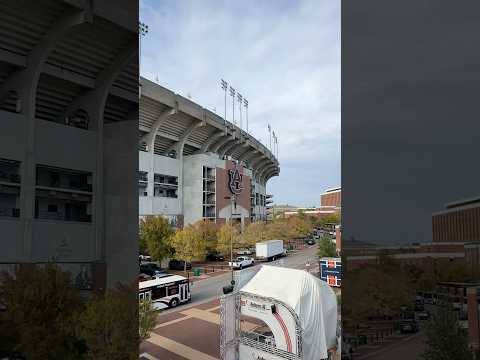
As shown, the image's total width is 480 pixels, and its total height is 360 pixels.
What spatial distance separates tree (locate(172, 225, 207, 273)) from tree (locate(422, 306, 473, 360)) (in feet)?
3.61

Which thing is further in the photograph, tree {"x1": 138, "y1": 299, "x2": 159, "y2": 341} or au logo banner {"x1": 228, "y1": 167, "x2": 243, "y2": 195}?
tree {"x1": 138, "y1": 299, "x2": 159, "y2": 341}

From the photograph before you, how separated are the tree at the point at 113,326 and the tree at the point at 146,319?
0.04 meters

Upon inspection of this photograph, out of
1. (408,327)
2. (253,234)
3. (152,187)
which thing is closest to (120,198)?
Result: (152,187)

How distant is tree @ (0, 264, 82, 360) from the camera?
247cm

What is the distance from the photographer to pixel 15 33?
107 inches

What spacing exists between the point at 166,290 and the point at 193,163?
2.63 feet

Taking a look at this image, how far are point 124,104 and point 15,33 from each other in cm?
103

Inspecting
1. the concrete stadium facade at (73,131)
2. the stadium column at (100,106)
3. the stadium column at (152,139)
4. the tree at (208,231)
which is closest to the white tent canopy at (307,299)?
the tree at (208,231)

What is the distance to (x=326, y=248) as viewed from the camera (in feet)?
5.64

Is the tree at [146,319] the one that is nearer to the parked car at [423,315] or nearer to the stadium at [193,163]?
the stadium at [193,163]

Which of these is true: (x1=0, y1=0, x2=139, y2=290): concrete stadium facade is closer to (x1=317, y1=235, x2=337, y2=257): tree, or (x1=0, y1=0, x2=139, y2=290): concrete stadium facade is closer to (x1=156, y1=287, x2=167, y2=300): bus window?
(x1=156, y1=287, x2=167, y2=300): bus window

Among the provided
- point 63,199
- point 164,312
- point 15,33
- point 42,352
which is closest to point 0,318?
point 42,352

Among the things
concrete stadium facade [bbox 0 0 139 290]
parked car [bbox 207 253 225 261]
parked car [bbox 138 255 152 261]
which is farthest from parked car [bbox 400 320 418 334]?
concrete stadium facade [bbox 0 0 139 290]

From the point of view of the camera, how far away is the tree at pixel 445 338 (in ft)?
4.70
